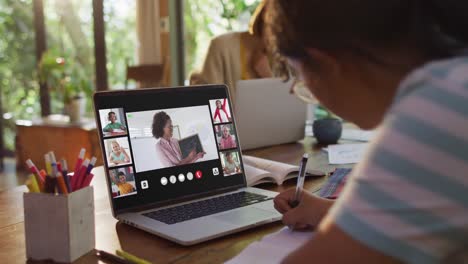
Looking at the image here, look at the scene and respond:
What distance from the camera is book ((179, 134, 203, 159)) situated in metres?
1.16

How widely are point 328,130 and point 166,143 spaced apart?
874 millimetres

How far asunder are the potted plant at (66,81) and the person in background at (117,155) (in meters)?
3.26

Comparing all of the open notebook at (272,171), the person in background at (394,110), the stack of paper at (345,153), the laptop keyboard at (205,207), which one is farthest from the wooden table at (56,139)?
the person in background at (394,110)

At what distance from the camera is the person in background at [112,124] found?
107 cm

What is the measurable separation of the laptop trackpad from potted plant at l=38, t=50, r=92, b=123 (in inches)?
132

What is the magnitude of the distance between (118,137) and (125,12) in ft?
13.8

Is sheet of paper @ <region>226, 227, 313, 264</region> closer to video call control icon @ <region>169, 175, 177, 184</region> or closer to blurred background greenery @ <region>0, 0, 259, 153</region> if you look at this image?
video call control icon @ <region>169, 175, 177, 184</region>

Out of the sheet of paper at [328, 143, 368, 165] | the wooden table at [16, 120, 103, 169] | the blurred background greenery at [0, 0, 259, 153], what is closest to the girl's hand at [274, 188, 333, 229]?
the sheet of paper at [328, 143, 368, 165]

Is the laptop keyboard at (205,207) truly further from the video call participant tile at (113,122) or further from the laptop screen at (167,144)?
the video call participant tile at (113,122)

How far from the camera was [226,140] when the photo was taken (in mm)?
1249

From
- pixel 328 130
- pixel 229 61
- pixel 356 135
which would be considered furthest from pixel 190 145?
pixel 229 61

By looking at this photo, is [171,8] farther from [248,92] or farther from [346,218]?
[346,218]

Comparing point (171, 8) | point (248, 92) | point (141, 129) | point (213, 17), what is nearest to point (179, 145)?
point (141, 129)

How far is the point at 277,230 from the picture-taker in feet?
3.28
